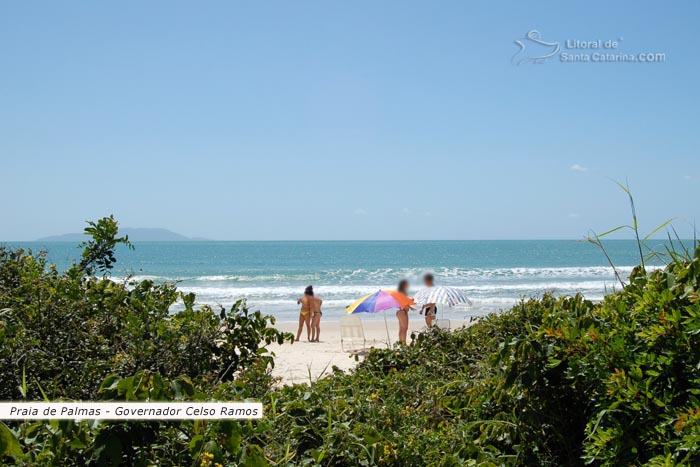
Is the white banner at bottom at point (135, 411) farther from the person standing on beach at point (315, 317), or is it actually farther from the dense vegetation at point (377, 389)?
the person standing on beach at point (315, 317)

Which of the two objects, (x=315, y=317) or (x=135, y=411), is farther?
(x=315, y=317)

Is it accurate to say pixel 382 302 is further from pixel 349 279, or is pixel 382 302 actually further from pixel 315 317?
pixel 349 279

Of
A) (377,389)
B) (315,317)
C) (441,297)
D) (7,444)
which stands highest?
(7,444)

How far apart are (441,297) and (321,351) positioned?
303 centimetres

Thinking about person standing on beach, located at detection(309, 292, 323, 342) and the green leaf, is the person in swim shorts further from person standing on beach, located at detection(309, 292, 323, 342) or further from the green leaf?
the green leaf

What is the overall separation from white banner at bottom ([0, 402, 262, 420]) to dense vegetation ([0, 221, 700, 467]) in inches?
1.1

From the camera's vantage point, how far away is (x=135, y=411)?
1.61 metres

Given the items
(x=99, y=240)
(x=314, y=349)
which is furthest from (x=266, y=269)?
(x=99, y=240)

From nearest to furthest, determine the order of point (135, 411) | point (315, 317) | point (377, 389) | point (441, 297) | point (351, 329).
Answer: point (135, 411)
point (377, 389)
point (441, 297)
point (351, 329)
point (315, 317)

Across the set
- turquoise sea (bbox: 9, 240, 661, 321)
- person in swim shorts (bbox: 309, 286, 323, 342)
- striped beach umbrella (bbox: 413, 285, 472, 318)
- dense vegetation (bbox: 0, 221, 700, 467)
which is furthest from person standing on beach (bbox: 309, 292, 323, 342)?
dense vegetation (bbox: 0, 221, 700, 467)

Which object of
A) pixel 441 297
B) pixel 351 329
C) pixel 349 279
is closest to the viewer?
pixel 441 297

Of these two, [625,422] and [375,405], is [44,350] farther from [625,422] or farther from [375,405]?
[625,422]

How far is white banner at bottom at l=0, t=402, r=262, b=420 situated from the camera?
5.25 ft

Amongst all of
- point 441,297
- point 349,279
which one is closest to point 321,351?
point 441,297
